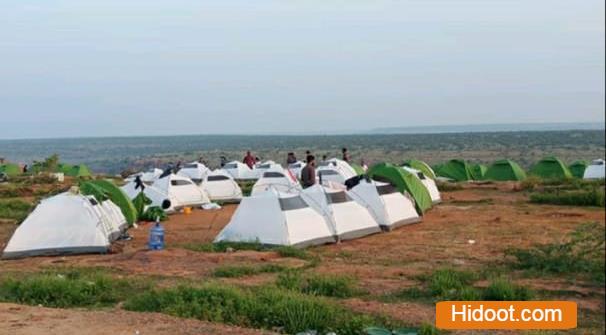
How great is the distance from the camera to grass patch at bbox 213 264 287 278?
35.8 feet

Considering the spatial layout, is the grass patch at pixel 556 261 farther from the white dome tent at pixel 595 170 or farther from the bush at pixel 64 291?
the white dome tent at pixel 595 170

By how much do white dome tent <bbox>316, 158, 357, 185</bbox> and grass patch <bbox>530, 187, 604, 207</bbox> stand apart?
6.74 m

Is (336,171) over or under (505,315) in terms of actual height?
over

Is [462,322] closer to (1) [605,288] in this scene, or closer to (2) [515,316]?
(2) [515,316]

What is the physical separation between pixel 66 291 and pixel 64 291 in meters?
0.03

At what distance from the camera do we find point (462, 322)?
784 cm

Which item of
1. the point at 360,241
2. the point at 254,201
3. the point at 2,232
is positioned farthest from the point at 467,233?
the point at 2,232

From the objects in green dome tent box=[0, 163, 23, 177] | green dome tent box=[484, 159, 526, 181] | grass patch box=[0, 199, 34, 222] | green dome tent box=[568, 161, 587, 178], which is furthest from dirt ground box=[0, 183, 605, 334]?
green dome tent box=[0, 163, 23, 177]

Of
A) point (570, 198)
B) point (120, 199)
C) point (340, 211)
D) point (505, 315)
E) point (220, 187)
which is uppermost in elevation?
point (120, 199)

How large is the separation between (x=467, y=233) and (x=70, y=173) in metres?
27.3

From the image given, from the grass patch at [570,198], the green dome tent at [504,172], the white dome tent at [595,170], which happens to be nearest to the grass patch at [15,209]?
the grass patch at [570,198]

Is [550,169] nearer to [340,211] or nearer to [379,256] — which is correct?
[340,211]

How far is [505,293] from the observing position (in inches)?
349

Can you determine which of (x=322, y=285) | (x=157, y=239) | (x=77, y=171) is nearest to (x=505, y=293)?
(x=322, y=285)
